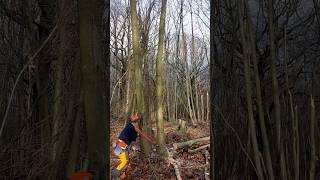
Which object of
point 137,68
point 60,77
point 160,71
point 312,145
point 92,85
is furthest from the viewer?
point 160,71

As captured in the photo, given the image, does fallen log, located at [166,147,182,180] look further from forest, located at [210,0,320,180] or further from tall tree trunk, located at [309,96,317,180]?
tall tree trunk, located at [309,96,317,180]

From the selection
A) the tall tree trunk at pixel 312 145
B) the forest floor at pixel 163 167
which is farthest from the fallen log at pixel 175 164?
the tall tree trunk at pixel 312 145

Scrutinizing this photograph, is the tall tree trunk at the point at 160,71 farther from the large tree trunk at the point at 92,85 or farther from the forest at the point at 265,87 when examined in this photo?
the large tree trunk at the point at 92,85

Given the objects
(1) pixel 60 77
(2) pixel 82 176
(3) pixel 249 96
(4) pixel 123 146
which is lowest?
(4) pixel 123 146

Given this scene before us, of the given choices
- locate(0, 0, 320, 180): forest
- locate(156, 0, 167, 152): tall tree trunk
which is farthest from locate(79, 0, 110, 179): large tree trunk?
locate(156, 0, 167, 152): tall tree trunk

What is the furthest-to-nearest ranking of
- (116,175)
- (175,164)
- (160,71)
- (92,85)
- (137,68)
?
(160,71) < (137,68) < (175,164) < (116,175) < (92,85)

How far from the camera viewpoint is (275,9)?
1886 mm

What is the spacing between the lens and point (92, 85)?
6.47ft

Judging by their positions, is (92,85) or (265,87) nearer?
(265,87)

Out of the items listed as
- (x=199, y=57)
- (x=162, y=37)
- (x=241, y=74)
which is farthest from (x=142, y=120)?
(x=199, y=57)

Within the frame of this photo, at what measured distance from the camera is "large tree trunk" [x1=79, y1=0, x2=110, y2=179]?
6.48ft

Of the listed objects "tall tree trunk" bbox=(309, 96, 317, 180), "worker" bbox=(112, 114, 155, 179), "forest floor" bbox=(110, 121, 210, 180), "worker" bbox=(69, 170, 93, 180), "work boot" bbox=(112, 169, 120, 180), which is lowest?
"forest floor" bbox=(110, 121, 210, 180)

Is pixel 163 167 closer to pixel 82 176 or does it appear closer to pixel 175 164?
pixel 175 164

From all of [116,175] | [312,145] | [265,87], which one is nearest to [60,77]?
[265,87]
